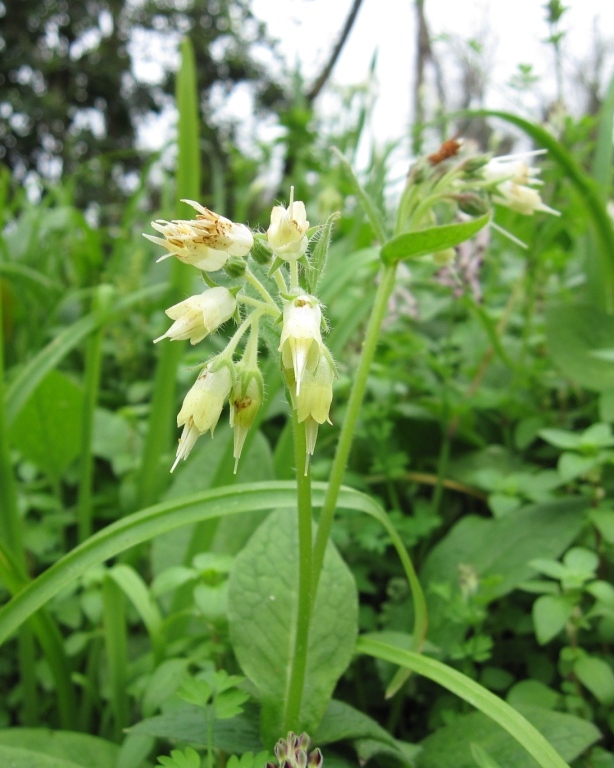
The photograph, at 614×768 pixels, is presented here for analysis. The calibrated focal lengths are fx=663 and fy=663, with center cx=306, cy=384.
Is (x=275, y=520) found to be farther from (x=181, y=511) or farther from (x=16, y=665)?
(x=16, y=665)

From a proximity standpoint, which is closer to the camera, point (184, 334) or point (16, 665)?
point (184, 334)

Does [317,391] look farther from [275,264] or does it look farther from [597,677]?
[597,677]

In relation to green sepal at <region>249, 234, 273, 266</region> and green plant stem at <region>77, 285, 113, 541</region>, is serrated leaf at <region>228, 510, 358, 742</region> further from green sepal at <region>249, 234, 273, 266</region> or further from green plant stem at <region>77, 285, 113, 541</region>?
green plant stem at <region>77, 285, 113, 541</region>

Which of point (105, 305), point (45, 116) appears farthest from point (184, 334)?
point (45, 116)

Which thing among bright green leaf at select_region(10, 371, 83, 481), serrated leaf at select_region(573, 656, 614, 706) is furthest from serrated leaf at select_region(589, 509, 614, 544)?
bright green leaf at select_region(10, 371, 83, 481)

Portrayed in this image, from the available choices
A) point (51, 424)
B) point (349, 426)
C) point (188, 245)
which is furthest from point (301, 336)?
point (51, 424)

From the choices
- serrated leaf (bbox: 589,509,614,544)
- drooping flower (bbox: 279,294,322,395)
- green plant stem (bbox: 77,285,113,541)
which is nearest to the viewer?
drooping flower (bbox: 279,294,322,395)

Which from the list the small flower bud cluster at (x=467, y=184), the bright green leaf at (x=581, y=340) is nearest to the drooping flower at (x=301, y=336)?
the small flower bud cluster at (x=467, y=184)
